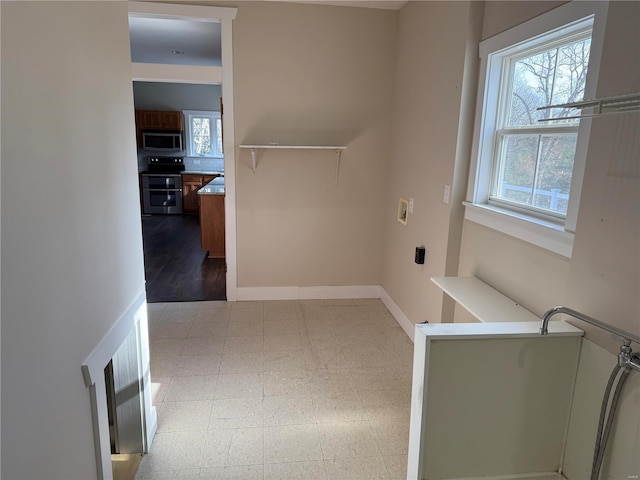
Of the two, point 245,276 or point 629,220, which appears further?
point 245,276

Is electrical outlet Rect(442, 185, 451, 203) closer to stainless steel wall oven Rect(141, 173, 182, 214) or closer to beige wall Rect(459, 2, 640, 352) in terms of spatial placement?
beige wall Rect(459, 2, 640, 352)

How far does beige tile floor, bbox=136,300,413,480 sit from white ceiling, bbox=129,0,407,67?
2.74 m

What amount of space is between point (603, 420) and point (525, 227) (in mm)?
956

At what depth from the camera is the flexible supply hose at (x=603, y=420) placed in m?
1.20

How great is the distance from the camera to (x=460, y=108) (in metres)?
2.61

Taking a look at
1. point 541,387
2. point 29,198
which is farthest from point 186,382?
point 541,387

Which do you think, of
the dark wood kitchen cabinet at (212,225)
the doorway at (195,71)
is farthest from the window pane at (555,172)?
the dark wood kitchen cabinet at (212,225)

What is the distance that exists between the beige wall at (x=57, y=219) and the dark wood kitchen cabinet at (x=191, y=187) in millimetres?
7332

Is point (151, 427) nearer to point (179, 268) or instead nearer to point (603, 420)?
point (603, 420)

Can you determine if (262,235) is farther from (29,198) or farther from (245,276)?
(29,198)

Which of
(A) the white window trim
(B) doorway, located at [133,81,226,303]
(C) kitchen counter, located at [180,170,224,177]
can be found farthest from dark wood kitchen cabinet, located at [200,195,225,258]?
(A) the white window trim

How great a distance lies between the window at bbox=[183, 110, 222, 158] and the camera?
927 cm

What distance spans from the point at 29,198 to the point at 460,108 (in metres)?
2.33

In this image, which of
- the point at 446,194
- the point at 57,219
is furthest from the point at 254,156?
the point at 57,219
